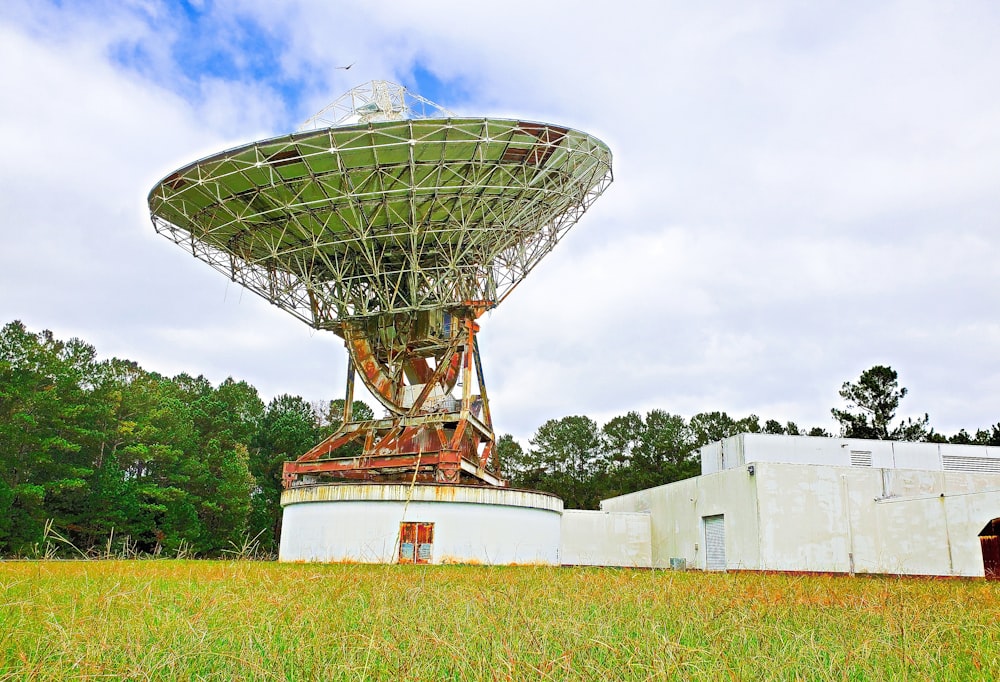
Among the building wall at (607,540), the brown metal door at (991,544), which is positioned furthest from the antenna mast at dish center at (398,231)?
the brown metal door at (991,544)

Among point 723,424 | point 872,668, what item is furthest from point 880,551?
point 723,424

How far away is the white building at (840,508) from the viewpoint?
25016 mm

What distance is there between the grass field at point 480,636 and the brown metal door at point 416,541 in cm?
1830

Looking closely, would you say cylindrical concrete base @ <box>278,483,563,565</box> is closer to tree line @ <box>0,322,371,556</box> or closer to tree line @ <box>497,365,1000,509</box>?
tree line @ <box>0,322,371,556</box>

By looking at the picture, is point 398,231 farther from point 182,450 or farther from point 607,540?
point 182,450

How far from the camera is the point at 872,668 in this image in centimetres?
417

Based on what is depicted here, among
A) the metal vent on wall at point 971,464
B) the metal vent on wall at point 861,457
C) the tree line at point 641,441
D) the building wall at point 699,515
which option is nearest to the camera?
the building wall at point 699,515

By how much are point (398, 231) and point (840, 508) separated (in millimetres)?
18734

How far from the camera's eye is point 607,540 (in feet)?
120

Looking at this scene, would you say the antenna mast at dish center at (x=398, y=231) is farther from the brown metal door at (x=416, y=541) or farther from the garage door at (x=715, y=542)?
the garage door at (x=715, y=542)

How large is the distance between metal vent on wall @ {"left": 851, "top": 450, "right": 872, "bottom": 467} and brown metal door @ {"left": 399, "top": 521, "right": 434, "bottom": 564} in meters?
17.6

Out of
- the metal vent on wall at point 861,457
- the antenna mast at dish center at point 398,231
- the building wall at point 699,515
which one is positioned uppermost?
the antenna mast at dish center at point 398,231

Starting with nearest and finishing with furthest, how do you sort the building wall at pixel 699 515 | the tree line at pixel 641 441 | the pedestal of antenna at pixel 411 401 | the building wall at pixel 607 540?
the building wall at pixel 699 515 → the pedestal of antenna at pixel 411 401 → the building wall at pixel 607 540 → the tree line at pixel 641 441

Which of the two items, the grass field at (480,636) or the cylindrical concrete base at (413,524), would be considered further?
the cylindrical concrete base at (413,524)
